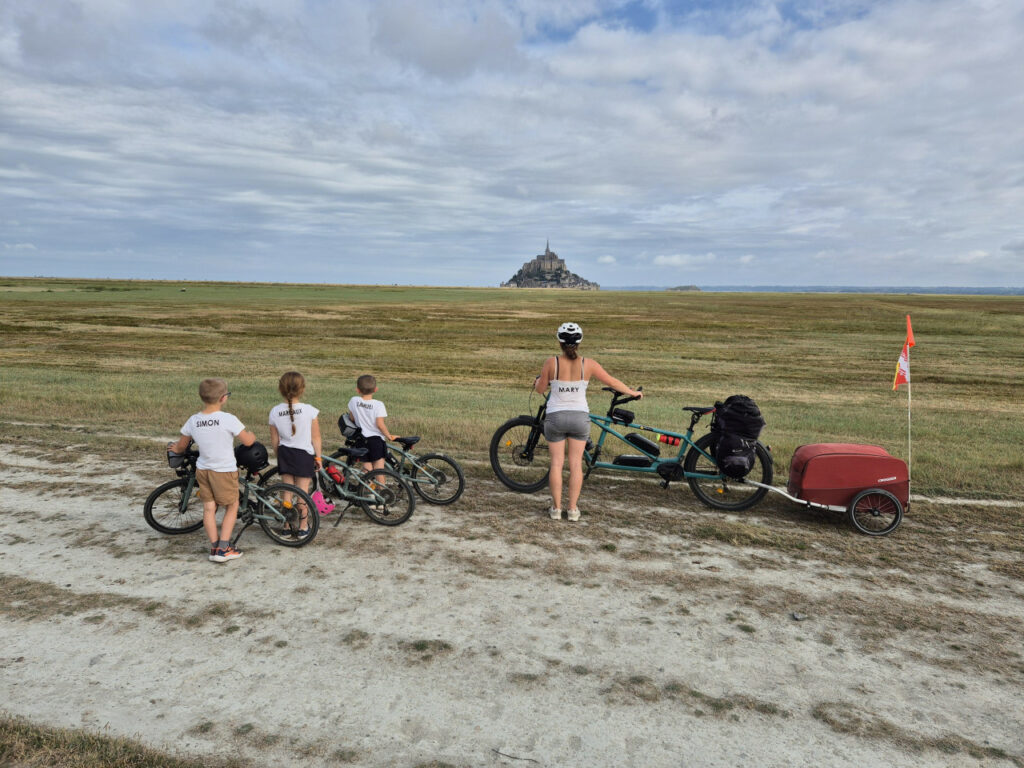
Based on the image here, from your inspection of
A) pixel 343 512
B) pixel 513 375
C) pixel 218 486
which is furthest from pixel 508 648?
pixel 513 375

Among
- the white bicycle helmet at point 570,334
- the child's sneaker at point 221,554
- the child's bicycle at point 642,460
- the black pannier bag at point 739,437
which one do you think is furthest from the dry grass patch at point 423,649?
the black pannier bag at point 739,437

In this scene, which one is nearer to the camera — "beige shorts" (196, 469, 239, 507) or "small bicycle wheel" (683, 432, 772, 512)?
"beige shorts" (196, 469, 239, 507)

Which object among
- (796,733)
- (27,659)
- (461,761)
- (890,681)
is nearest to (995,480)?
(890,681)

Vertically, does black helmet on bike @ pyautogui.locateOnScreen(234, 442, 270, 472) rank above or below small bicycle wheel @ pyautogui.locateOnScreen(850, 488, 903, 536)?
above

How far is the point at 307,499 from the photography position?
256 inches

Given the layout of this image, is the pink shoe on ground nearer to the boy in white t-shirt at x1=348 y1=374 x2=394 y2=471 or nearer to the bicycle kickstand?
the bicycle kickstand

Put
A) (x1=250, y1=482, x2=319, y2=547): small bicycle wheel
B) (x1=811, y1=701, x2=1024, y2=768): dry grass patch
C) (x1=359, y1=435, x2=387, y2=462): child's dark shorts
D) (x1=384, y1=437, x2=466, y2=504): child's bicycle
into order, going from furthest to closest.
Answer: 1. (x1=384, y1=437, x2=466, y2=504): child's bicycle
2. (x1=359, y1=435, x2=387, y2=462): child's dark shorts
3. (x1=250, y1=482, x2=319, y2=547): small bicycle wheel
4. (x1=811, y1=701, x2=1024, y2=768): dry grass patch

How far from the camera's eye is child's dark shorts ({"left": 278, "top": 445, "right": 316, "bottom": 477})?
668 cm

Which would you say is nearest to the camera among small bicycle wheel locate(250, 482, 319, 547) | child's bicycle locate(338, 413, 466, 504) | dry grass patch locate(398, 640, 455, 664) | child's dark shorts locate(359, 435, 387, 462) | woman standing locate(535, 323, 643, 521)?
dry grass patch locate(398, 640, 455, 664)

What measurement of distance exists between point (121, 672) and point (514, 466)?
5698mm

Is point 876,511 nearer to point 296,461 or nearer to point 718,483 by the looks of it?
point 718,483

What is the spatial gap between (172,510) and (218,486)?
1.26m

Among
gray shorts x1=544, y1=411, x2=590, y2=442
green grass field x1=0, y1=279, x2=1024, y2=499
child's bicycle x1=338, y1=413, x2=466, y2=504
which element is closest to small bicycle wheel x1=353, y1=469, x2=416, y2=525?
child's bicycle x1=338, y1=413, x2=466, y2=504

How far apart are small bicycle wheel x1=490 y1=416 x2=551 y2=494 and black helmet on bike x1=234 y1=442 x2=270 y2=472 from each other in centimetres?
313
